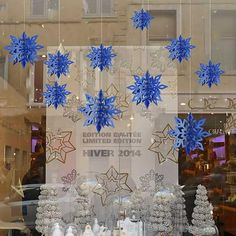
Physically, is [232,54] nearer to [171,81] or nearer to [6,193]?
[171,81]

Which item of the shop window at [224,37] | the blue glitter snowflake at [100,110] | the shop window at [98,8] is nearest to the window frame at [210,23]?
the shop window at [224,37]

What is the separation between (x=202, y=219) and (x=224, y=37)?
2372mm

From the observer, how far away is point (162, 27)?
20.4 feet

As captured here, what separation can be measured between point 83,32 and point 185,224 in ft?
8.09

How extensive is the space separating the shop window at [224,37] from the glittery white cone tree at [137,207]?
6.09 feet

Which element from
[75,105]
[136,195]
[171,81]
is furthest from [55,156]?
[171,81]

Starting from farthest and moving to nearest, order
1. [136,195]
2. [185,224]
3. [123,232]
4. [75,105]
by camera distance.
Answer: [75,105] → [136,195] → [185,224] → [123,232]

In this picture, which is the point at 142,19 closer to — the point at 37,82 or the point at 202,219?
the point at 37,82

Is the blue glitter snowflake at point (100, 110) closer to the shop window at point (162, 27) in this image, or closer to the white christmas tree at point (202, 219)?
the shop window at point (162, 27)

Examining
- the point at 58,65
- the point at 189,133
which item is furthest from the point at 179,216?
the point at 58,65

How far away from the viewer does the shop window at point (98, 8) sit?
6.43 meters

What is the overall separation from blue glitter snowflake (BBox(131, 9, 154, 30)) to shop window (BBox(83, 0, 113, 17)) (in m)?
0.45

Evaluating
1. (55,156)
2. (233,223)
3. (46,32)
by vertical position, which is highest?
(46,32)

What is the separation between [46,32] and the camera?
20.9 ft
